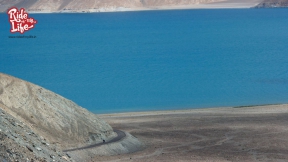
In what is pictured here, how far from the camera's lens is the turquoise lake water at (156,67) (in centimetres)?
3778

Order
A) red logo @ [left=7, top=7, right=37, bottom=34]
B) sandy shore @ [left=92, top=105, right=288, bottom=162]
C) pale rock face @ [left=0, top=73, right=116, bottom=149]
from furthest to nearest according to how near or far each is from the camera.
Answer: red logo @ [left=7, top=7, right=37, bottom=34], sandy shore @ [left=92, top=105, right=288, bottom=162], pale rock face @ [left=0, top=73, right=116, bottom=149]

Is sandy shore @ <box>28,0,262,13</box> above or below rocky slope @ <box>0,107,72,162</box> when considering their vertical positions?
above

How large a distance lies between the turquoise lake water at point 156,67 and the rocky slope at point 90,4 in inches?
2759

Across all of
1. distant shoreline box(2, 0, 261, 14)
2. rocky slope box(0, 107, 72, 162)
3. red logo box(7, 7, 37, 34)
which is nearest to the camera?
rocky slope box(0, 107, 72, 162)

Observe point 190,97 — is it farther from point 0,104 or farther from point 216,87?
point 0,104

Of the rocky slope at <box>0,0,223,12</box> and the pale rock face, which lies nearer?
the pale rock face

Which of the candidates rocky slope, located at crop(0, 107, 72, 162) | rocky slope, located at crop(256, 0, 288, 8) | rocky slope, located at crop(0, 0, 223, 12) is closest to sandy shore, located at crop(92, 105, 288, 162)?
rocky slope, located at crop(0, 107, 72, 162)

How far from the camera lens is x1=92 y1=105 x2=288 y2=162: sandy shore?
19.7 metres

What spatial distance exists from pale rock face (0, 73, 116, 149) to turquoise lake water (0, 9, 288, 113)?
1361cm

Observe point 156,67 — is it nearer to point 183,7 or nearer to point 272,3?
point 183,7

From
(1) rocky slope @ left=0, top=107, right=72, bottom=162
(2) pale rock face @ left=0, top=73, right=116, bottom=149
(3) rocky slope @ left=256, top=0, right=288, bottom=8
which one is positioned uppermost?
(3) rocky slope @ left=256, top=0, right=288, bottom=8

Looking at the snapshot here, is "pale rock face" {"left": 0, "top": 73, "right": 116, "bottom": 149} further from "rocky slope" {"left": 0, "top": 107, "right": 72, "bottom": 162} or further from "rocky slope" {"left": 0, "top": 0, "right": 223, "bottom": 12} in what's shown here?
"rocky slope" {"left": 0, "top": 0, "right": 223, "bottom": 12}

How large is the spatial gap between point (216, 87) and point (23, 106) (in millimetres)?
24613

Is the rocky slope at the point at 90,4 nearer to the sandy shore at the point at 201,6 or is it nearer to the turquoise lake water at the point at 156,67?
the sandy shore at the point at 201,6
